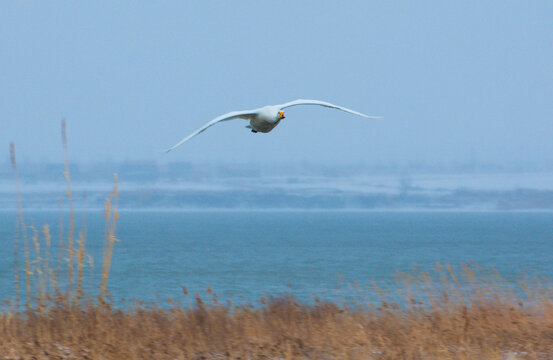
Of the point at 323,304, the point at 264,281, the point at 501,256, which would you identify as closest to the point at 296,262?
the point at 264,281

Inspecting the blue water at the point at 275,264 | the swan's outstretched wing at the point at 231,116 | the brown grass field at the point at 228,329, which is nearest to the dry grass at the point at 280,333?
the brown grass field at the point at 228,329

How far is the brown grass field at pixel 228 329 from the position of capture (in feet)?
18.3

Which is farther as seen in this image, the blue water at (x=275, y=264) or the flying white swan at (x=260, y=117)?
the blue water at (x=275, y=264)

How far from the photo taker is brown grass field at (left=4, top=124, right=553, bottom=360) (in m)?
5.58

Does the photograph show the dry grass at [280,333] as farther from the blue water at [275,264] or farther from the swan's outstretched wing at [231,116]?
the blue water at [275,264]

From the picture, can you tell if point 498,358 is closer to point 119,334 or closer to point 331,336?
point 331,336

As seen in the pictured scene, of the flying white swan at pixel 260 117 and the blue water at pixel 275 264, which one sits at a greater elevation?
the flying white swan at pixel 260 117

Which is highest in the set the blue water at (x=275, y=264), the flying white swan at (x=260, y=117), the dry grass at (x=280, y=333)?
the flying white swan at (x=260, y=117)

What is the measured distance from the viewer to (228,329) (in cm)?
644

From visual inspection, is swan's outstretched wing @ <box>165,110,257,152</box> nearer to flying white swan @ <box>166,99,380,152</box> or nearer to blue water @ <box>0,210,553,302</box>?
flying white swan @ <box>166,99,380,152</box>

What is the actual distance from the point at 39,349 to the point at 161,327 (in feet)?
4.16

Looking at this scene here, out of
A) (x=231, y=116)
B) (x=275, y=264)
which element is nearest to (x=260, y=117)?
(x=231, y=116)

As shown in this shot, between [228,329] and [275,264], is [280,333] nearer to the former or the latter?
[228,329]

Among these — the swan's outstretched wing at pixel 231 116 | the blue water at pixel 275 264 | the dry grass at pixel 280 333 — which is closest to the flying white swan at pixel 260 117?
the swan's outstretched wing at pixel 231 116
